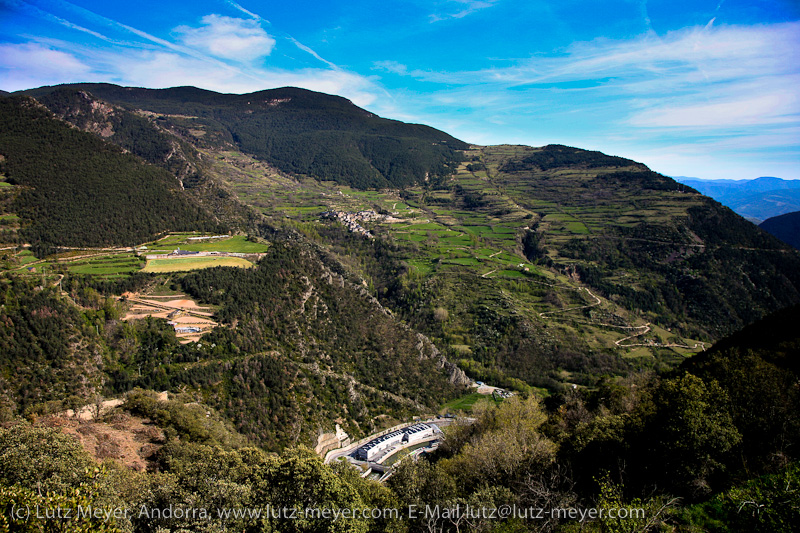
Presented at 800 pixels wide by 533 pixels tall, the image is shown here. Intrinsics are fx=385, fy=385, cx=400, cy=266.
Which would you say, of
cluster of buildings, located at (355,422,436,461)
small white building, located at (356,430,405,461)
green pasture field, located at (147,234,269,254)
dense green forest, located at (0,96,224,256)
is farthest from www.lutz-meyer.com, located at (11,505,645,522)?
green pasture field, located at (147,234,269,254)

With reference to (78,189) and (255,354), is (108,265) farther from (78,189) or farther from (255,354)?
(255,354)

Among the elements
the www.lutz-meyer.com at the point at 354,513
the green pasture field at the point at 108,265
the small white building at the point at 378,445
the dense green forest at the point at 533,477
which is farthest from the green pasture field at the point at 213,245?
the www.lutz-meyer.com at the point at 354,513

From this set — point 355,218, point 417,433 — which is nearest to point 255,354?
point 417,433

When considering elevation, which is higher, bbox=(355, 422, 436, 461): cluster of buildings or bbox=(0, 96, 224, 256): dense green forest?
bbox=(0, 96, 224, 256): dense green forest

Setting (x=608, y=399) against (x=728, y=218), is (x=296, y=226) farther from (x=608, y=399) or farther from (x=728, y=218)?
(x=728, y=218)

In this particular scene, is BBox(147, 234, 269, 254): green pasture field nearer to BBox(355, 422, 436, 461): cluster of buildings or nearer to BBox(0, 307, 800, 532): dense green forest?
BBox(355, 422, 436, 461): cluster of buildings
